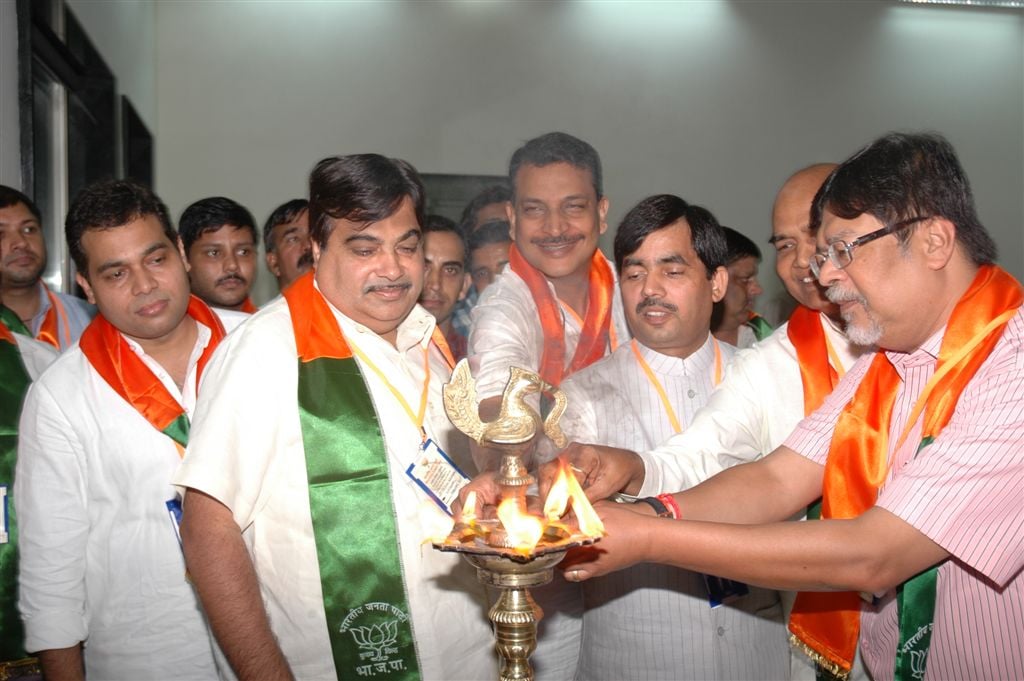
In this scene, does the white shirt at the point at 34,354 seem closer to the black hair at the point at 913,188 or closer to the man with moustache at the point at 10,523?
the man with moustache at the point at 10,523

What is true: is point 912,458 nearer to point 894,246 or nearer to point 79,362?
point 894,246

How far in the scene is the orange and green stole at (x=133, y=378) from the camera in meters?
2.35

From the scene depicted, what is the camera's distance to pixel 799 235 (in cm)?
248

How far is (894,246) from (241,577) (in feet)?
4.71

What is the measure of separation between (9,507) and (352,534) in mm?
1367

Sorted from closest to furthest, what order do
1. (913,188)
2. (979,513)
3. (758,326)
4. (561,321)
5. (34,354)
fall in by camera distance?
(979,513), (913,188), (561,321), (34,354), (758,326)

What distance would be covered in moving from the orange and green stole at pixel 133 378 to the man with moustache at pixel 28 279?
40.1 inches

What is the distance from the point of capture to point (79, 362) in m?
2.40

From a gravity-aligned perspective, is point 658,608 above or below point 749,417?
below

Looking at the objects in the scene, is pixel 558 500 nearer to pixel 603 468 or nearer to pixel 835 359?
pixel 603 468

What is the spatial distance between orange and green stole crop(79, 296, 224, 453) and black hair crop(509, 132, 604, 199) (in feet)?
4.32

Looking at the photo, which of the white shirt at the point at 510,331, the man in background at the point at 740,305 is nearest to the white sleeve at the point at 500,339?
the white shirt at the point at 510,331

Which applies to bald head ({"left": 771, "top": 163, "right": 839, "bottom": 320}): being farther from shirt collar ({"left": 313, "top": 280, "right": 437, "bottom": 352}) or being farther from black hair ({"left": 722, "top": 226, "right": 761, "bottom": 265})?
black hair ({"left": 722, "top": 226, "right": 761, "bottom": 265})

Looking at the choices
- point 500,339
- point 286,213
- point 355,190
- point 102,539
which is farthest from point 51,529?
point 286,213
